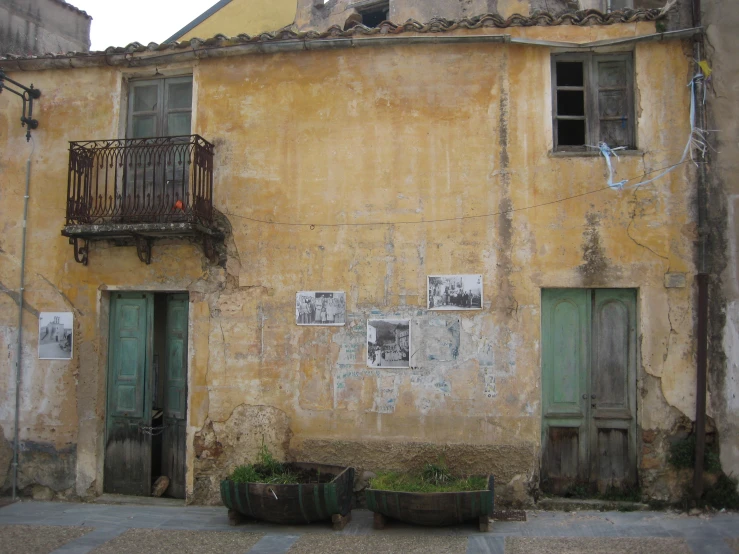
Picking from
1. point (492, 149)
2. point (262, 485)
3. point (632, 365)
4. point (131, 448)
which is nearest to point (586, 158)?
point (492, 149)

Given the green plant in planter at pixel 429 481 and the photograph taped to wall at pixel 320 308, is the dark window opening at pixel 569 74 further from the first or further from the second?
the green plant in planter at pixel 429 481

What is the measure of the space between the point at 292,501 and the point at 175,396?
2.43m

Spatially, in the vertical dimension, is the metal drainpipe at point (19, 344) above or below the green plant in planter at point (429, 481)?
above

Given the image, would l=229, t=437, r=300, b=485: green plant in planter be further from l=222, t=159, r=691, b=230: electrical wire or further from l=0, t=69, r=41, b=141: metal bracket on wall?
l=0, t=69, r=41, b=141: metal bracket on wall

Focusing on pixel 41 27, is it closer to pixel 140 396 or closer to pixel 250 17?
pixel 250 17

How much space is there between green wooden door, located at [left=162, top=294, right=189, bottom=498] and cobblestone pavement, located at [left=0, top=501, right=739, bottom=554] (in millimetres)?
908

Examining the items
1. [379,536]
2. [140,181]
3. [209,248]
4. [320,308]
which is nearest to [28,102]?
[140,181]

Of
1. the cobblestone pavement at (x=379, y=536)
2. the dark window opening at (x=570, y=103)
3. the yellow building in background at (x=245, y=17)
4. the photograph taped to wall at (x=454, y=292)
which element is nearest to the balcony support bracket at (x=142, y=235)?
the photograph taped to wall at (x=454, y=292)

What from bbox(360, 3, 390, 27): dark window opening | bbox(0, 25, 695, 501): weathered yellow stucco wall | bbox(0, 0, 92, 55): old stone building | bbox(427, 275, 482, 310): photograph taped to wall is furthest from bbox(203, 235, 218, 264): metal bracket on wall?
bbox(360, 3, 390, 27): dark window opening

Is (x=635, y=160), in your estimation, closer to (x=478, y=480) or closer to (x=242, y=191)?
(x=478, y=480)

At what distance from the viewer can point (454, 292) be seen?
24.6 ft

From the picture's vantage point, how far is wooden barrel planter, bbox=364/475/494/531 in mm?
6371

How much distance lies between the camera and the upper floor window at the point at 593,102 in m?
7.55

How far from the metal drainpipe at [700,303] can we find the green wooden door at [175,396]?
5.79 metres
